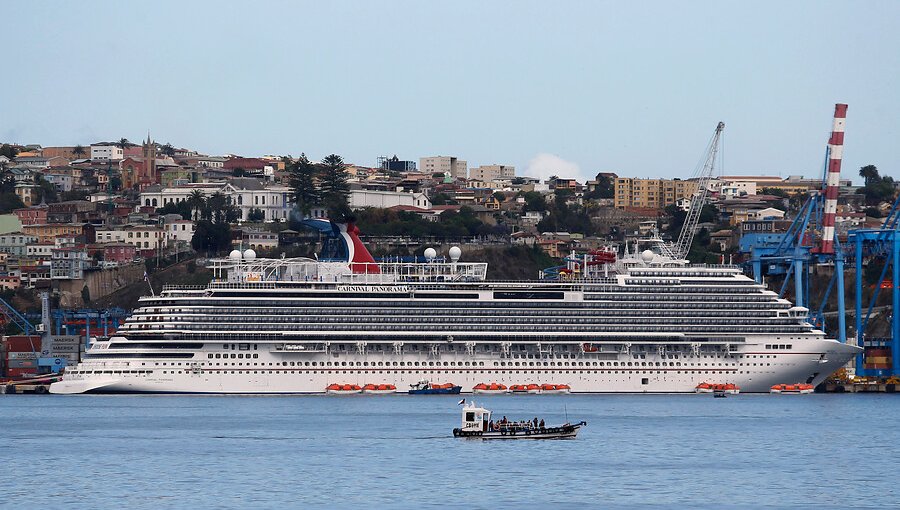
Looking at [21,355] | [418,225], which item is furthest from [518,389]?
[418,225]

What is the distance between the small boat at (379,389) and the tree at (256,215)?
274 feet

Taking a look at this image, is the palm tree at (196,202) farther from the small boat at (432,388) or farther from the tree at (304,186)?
the small boat at (432,388)

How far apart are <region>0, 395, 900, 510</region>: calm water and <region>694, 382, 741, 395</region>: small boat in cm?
503

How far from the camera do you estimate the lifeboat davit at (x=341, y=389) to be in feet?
297

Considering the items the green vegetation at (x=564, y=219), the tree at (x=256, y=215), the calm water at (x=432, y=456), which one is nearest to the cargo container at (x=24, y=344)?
the calm water at (x=432, y=456)

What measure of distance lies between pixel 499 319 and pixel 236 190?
88.3 metres

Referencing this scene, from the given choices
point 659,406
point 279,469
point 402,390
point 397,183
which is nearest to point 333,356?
point 402,390

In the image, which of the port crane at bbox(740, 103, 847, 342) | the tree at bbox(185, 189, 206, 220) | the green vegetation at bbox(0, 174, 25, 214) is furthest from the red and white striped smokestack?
the green vegetation at bbox(0, 174, 25, 214)

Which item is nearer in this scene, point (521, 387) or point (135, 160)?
point (521, 387)

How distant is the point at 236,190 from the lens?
17800 centimetres

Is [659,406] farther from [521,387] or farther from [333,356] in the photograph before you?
[333,356]

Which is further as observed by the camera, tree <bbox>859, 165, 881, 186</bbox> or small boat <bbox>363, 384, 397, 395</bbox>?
tree <bbox>859, 165, 881, 186</bbox>

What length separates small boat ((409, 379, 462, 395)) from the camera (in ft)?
298

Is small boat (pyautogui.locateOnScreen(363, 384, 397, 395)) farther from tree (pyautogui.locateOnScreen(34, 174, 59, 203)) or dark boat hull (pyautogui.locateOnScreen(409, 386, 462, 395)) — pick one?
tree (pyautogui.locateOnScreen(34, 174, 59, 203))
